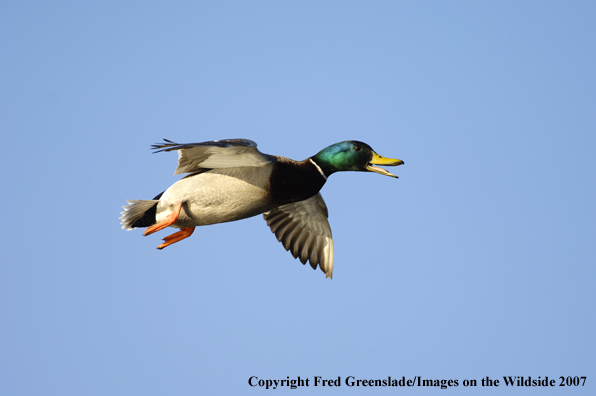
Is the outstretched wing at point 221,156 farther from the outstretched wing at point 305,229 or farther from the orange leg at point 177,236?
the outstretched wing at point 305,229

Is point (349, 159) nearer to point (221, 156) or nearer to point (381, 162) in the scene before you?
point (381, 162)

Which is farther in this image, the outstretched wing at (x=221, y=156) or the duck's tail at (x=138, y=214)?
the duck's tail at (x=138, y=214)

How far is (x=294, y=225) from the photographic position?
28.1 ft

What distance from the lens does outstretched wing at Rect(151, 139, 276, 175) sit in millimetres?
6250

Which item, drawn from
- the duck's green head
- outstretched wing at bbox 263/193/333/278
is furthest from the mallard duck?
outstretched wing at bbox 263/193/333/278

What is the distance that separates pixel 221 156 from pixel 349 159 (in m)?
1.48

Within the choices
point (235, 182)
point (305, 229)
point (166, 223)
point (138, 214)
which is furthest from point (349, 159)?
point (138, 214)

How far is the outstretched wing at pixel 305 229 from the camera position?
332 inches

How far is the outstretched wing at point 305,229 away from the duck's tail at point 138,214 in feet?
6.44

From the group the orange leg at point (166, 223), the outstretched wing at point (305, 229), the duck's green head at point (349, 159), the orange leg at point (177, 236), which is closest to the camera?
the orange leg at point (166, 223)

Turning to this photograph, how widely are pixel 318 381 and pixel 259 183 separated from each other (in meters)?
2.80

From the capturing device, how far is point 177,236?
737cm

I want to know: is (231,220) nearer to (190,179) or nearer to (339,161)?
(190,179)

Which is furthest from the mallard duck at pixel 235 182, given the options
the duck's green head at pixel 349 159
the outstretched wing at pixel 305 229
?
the outstretched wing at pixel 305 229
